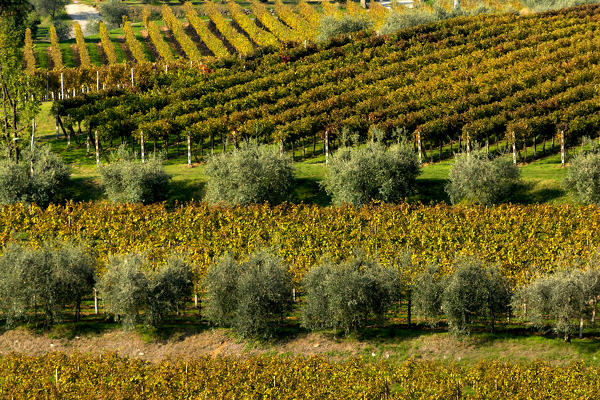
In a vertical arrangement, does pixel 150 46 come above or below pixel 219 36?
below

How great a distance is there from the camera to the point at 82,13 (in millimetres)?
191750

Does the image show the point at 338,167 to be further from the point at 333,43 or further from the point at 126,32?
the point at 126,32

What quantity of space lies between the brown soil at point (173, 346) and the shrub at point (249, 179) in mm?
19252

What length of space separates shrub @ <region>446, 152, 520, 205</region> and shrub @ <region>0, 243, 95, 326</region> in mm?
29181

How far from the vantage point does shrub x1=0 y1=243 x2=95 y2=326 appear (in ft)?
166

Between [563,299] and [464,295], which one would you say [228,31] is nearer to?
[464,295]

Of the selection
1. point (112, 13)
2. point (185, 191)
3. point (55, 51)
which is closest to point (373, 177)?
point (185, 191)

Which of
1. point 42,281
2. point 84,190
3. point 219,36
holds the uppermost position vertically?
point 219,36

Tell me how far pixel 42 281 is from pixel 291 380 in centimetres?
1757

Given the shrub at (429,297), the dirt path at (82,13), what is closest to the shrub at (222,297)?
the shrub at (429,297)

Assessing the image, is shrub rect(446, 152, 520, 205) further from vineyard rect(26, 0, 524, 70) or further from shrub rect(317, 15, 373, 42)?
vineyard rect(26, 0, 524, 70)

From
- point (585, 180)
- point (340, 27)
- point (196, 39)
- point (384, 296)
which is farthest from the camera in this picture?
point (196, 39)

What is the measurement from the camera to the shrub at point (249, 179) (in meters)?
67.2

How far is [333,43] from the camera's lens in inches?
4336
